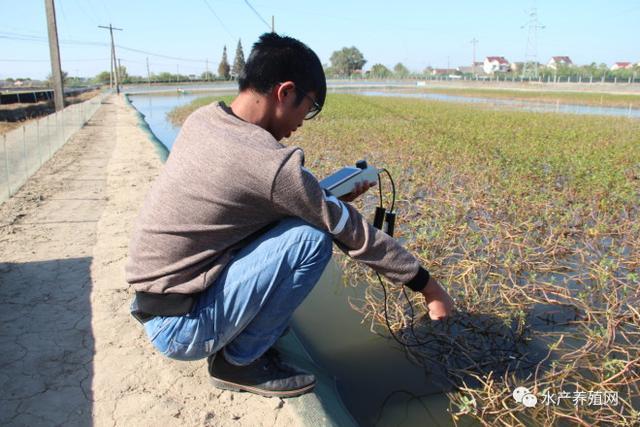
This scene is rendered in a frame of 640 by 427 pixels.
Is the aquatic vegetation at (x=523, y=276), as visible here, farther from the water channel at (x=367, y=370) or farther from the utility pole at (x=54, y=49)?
the utility pole at (x=54, y=49)

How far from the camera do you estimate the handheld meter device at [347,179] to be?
5.97 ft

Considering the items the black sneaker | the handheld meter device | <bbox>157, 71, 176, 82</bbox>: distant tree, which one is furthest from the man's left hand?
<bbox>157, 71, 176, 82</bbox>: distant tree

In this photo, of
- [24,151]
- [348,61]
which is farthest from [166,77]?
[24,151]

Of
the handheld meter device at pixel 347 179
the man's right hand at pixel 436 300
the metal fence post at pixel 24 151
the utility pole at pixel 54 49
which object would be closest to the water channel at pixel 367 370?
the man's right hand at pixel 436 300

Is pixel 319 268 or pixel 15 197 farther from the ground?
pixel 319 268

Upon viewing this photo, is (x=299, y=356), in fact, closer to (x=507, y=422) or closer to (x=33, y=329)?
(x=507, y=422)

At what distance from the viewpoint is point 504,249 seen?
11.1 ft

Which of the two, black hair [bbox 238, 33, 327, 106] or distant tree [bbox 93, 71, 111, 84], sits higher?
distant tree [bbox 93, 71, 111, 84]

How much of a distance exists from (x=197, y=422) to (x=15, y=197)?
4073 mm

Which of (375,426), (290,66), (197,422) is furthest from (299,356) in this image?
(290,66)

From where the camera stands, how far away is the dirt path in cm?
172

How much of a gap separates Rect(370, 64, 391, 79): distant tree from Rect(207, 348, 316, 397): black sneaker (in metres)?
85.7

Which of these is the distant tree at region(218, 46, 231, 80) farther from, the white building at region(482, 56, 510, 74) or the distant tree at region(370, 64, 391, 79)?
the white building at region(482, 56, 510, 74)

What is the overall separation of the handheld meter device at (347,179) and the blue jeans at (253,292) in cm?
30
